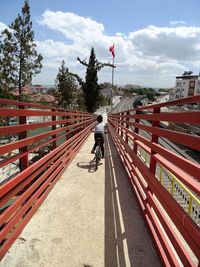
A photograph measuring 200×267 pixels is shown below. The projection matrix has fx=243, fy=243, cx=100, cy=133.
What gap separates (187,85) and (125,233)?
11359 cm

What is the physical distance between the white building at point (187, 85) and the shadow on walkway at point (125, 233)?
343ft

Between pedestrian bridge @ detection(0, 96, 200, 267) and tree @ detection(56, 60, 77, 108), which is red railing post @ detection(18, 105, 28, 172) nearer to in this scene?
pedestrian bridge @ detection(0, 96, 200, 267)

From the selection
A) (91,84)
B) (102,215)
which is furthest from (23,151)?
(91,84)

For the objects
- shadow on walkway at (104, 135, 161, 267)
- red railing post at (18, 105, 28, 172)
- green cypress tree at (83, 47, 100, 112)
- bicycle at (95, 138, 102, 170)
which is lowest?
shadow on walkway at (104, 135, 161, 267)

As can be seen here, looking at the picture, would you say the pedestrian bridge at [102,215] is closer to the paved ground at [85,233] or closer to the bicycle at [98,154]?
the paved ground at [85,233]

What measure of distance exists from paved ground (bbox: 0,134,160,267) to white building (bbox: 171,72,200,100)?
4120 inches

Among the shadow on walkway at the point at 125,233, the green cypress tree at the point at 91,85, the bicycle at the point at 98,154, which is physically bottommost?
the shadow on walkway at the point at 125,233

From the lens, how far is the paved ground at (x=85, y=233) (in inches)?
113

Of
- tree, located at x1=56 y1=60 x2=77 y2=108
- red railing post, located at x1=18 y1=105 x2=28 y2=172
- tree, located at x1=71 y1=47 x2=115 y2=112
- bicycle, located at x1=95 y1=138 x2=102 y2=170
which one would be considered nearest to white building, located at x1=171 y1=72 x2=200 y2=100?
tree, located at x1=71 y1=47 x2=115 y2=112

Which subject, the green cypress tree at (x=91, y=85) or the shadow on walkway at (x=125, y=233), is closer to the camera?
Result: the shadow on walkway at (x=125, y=233)

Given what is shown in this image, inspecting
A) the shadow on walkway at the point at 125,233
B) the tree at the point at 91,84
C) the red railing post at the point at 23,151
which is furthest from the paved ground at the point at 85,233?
the tree at the point at 91,84

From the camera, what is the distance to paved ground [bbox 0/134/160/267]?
9.44 feet

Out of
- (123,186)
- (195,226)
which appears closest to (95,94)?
(123,186)

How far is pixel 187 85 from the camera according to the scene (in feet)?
354
